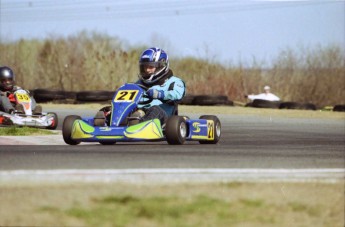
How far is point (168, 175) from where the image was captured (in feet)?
26.3

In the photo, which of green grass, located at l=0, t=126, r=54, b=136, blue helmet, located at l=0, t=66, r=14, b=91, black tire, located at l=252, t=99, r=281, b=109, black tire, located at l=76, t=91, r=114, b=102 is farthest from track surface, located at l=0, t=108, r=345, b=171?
black tire, located at l=76, t=91, r=114, b=102

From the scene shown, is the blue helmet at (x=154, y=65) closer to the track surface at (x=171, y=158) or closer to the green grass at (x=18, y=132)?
the track surface at (x=171, y=158)

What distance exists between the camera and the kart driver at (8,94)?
62.9 ft

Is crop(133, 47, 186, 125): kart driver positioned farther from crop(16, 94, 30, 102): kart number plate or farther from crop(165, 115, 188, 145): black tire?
crop(16, 94, 30, 102): kart number plate

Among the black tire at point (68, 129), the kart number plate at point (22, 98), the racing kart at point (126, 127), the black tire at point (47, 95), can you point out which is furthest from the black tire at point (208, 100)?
the black tire at point (68, 129)

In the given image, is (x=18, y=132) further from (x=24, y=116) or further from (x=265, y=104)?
(x=265, y=104)

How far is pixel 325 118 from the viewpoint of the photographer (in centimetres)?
2688

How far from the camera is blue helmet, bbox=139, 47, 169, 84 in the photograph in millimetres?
13898

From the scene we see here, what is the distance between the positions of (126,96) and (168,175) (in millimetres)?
5301

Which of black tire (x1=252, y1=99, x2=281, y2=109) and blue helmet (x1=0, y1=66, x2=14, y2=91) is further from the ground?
blue helmet (x1=0, y1=66, x2=14, y2=91)

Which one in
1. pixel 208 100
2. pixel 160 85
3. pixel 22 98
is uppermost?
pixel 160 85

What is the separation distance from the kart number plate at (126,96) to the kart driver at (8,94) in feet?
20.7

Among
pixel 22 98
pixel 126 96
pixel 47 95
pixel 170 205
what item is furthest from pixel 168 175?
pixel 47 95

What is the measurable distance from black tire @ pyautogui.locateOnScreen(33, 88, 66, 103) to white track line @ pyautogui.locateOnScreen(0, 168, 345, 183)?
23.6 meters
